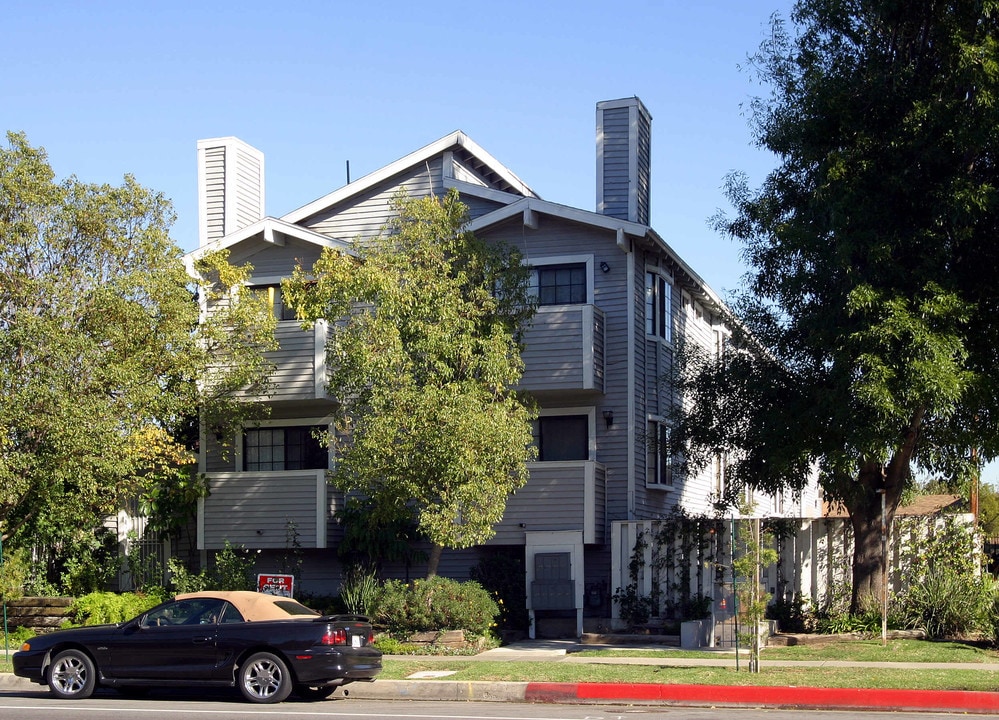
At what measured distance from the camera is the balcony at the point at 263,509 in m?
24.4

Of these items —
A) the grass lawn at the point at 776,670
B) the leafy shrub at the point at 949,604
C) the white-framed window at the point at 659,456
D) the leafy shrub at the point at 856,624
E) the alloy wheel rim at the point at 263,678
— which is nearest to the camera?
the alloy wheel rim at the point at 263,678

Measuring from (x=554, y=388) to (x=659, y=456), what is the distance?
3.69 metres

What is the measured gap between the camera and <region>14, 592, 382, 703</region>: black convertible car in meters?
15.0

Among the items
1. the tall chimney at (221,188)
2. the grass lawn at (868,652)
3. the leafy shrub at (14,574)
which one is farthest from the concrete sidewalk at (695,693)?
the tall chimney at (221,188)

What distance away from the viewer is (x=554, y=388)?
23.8 m

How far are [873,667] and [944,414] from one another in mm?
4265

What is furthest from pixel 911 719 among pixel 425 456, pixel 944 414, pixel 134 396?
pixel 134 396

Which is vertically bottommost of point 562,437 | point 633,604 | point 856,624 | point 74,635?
point 856,624

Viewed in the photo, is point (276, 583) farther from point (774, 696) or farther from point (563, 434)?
→ point (774, 696)

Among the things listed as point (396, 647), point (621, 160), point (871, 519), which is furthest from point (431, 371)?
point (871, 519)

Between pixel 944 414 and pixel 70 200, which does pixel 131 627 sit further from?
pixel 944 414

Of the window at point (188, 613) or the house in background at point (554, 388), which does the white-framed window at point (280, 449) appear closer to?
the house in background at point (554, 388)

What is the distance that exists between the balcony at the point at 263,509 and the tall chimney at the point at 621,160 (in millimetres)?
8345

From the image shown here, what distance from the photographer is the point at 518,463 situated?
70.0 feet
